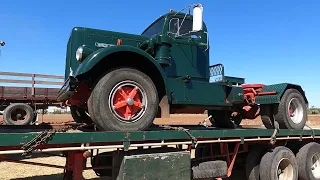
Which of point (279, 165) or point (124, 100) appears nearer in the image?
point (124, 100)

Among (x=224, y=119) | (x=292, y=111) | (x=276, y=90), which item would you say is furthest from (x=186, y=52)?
(x=292, y=111)

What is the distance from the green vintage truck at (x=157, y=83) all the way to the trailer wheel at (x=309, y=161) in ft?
1.53

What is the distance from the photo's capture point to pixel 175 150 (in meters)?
4.30

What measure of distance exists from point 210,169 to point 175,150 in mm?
896

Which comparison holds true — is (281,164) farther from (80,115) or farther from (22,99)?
(22,99)

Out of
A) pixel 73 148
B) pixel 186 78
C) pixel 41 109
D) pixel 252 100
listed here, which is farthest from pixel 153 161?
pixel 41 109

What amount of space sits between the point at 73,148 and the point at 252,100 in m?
4.02

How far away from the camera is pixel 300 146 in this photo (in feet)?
20.2

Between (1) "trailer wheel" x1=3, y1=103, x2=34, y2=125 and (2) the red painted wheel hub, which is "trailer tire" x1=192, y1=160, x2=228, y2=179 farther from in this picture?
(1) "trailer wheel" x1=3, y1=103, x2=34, y2=125

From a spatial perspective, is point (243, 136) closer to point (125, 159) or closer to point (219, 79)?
point (219, 79)

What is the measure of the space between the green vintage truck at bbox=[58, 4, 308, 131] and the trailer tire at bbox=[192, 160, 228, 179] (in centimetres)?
95

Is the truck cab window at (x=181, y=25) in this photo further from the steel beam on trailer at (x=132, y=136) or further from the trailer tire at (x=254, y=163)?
the trailer tire at (x=254, y=163)

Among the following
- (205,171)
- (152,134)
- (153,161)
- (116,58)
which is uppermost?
(116,58)

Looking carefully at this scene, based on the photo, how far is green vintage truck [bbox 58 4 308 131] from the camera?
4.00 meters
